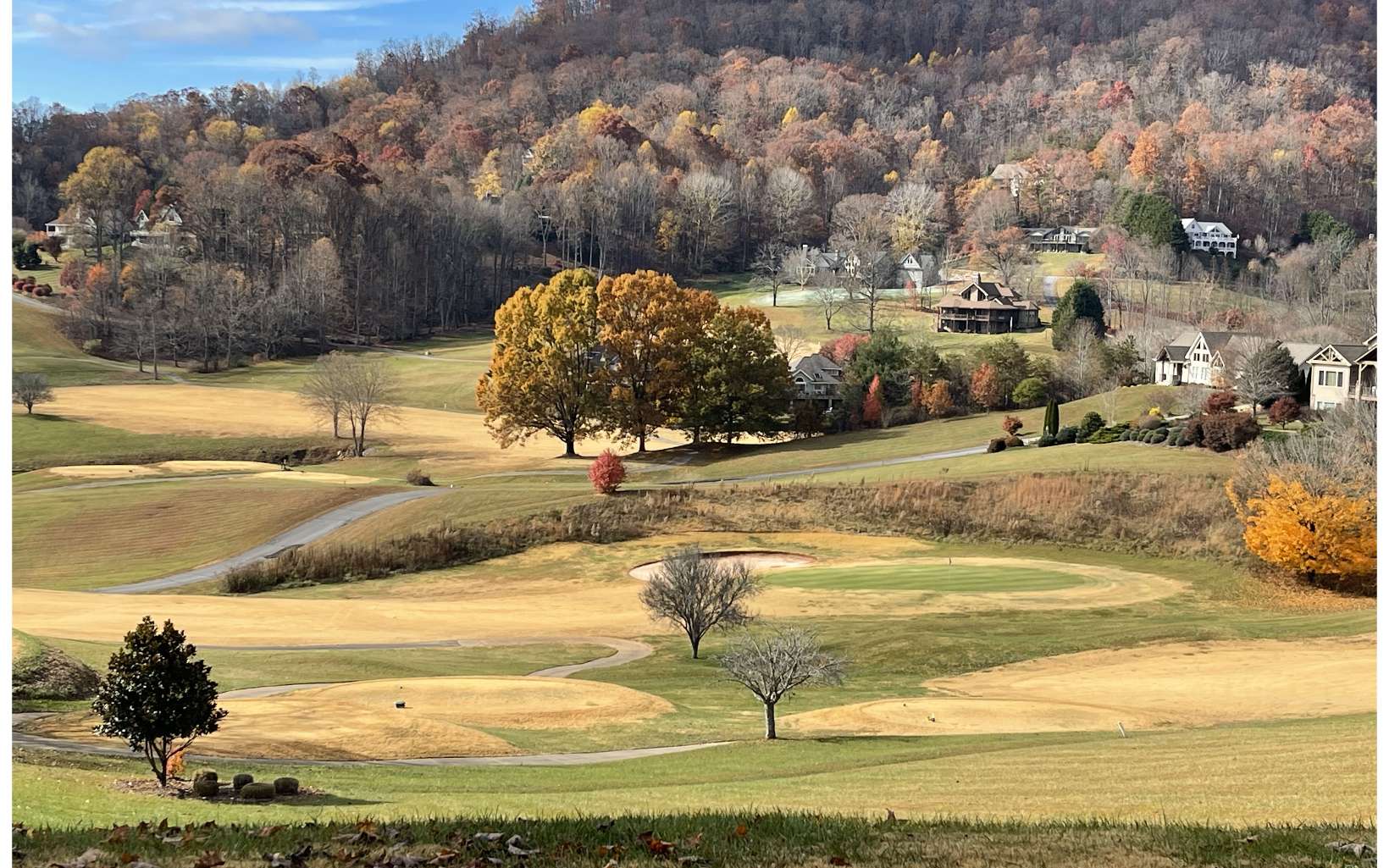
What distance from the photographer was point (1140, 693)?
3108 centimetres

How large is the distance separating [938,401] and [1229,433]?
17460 millimetres

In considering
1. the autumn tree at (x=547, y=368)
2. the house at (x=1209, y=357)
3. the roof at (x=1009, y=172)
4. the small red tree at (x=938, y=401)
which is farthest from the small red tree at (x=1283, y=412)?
the roof at (x=1009, y=172)

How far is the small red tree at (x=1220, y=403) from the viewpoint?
5903cm

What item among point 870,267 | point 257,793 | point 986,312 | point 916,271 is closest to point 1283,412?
point 986,312

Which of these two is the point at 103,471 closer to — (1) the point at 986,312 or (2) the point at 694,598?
(2) the point at 694,598

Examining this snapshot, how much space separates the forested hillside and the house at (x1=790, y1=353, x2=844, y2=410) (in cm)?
3621

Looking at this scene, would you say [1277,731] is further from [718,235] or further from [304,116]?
[304,116]

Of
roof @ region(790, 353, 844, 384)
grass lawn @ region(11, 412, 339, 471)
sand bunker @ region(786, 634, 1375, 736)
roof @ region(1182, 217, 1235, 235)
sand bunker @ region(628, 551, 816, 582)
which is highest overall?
roof @ region(1182, 217, 1235, 235)

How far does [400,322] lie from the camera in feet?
330

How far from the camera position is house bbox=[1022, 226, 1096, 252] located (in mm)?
122062

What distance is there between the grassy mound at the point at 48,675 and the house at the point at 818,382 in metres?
47.3

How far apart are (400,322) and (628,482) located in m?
46.1

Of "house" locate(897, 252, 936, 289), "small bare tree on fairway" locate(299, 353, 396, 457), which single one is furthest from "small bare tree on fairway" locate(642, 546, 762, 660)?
"house" locate(897, 252, 936, 289)

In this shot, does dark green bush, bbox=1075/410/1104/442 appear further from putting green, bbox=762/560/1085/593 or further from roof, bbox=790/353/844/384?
putting green, bbox=762/560/1085/593
